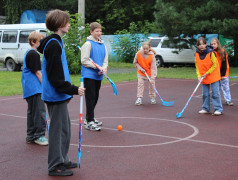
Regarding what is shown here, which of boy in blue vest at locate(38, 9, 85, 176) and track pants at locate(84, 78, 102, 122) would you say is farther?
track pants at locate(84, 78, 102, 122)

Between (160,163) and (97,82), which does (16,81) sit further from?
(160,163)

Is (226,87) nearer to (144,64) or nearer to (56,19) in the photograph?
(144,64)

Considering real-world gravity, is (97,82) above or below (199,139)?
above

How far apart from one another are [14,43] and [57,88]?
17.6m

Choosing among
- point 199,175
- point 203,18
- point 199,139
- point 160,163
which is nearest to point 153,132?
point 199,139

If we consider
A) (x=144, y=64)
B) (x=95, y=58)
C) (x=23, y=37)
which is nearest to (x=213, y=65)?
(x=144, y=64)

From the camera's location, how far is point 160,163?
527cm

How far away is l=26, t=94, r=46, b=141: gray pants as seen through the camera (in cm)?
628

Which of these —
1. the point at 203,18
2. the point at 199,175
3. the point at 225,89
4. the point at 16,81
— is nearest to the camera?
the point at 199,175

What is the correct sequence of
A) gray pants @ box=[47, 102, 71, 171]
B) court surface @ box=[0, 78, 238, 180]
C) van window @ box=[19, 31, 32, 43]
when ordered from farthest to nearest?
van window @ box=[19, 31, 32, 43], court surface @ box=[0, 78, 238, 180], gray pants @ box=[47, 102, 71, 171]

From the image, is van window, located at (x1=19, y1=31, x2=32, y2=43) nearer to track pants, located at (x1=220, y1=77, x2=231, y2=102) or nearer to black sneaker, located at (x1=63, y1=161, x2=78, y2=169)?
track pants, located at (x1=220, y1=77, x2=231, y2=102)

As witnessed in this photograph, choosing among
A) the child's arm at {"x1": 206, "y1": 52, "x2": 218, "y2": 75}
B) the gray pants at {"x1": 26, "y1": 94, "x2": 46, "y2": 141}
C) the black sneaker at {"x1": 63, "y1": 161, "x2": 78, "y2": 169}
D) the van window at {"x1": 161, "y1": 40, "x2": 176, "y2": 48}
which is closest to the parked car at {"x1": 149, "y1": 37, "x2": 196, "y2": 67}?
the van window at {"x1": 161, "y1": 40, "x2": 176, "y2": 48}

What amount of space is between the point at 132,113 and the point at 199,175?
Answer: 4.58m

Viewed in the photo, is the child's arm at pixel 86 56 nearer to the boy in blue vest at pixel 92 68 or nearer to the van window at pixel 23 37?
the boy in blue vest at pixel 92 68
